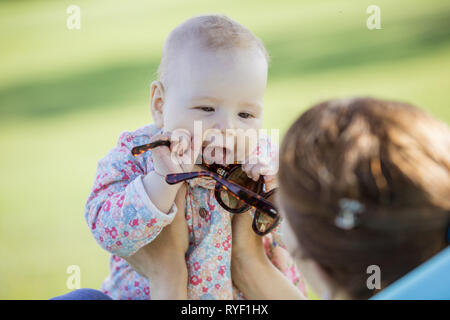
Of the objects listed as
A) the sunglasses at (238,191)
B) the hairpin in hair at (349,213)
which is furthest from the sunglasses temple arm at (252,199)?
the hairpin in hair at (349,213)

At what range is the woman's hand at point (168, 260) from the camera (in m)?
1.78

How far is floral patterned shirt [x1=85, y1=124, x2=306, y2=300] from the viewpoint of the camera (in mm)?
1709

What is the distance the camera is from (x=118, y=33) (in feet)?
37.8

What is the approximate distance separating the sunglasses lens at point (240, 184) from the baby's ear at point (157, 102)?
0.32 metres

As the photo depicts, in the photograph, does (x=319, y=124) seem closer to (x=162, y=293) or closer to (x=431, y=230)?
(x=431, y=230)

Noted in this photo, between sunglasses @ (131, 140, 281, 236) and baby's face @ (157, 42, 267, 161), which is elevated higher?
baby's face @ (157, 42, 267, 161)

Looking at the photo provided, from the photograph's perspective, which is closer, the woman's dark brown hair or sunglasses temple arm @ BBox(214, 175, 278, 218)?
the woman's dark brown hair

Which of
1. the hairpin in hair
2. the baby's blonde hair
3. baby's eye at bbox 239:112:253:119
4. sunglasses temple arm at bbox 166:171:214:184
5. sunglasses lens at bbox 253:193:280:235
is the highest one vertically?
the baby's blonde hair

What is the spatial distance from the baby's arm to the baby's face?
0.76ft

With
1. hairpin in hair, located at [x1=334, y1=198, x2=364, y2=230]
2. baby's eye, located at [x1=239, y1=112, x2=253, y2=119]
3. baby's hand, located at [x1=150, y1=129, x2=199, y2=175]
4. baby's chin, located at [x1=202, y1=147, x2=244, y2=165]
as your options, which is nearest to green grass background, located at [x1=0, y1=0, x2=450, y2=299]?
baby's eye, located at [x1=239, y1=112, x2=253, y2=119]

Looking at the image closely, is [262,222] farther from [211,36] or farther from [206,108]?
[211,36]

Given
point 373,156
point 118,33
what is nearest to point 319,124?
point 373,156

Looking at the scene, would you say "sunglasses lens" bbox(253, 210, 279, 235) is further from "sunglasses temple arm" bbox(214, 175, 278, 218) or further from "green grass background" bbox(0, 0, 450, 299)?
"green grass background" bbox(0, 0, 450, 299)

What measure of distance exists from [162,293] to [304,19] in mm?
9231
